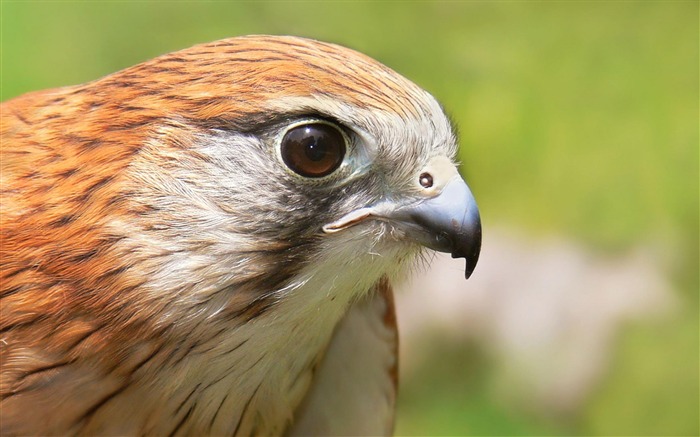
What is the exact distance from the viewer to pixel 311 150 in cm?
254

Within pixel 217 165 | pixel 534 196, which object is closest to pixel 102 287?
pixel 217 165

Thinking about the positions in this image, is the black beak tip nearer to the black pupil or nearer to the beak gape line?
the beak gape line

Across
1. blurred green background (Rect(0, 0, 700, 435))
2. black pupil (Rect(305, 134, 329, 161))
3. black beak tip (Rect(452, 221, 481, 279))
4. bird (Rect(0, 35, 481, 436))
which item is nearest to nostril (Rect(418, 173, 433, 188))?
bird (Rect(0, 35, 481, 436))

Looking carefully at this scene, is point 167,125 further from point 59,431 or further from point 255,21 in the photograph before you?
point 255,21

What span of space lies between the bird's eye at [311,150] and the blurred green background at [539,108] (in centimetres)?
315

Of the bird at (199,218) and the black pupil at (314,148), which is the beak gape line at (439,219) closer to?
the bird at (199,218)

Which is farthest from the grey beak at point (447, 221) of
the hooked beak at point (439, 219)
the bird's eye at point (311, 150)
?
the bird's eye at point (311, 150)

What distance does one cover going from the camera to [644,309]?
597cm

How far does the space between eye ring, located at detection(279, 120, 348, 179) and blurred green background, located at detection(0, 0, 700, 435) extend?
3.15m

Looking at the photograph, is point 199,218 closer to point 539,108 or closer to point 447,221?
point 447,221

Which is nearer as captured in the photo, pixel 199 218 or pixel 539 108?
pixel 199 218

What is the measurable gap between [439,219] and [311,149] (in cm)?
39

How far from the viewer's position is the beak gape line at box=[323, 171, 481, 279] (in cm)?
260

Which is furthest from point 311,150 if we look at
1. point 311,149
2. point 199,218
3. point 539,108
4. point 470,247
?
point 539,108
